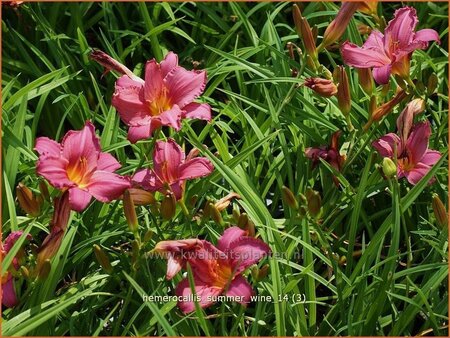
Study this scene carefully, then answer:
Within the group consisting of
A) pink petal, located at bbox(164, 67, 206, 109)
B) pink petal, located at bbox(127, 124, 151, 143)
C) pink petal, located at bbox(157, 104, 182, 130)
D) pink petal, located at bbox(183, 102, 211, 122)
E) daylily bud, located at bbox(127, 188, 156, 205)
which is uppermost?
pink petal, located at bbox(164, 67, 206, 109)

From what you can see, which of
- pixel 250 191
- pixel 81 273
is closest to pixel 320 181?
pixel 250 191

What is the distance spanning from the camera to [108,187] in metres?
1.35

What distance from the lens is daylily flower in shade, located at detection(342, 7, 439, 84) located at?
5.14 ft

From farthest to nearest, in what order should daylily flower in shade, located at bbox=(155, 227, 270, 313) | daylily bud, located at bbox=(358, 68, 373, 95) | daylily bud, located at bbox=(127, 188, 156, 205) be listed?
daylily bud, located at bbox=(358, 68, 373, 95), daylily bud, located at bbox=(127, 188, 156, 205), daylily flower in shade, located at bbox=(155, 227, 270, 313)

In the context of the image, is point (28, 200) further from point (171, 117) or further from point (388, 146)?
point (388, 146)

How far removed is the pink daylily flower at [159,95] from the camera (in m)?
1.44

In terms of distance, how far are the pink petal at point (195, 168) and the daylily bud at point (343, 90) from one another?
0.32 meters

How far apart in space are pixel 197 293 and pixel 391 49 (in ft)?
2.04

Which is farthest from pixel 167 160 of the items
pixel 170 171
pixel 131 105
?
pixel 131 105

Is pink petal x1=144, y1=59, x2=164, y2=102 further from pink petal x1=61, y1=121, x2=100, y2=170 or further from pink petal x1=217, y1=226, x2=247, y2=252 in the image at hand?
pink petal x1=217, y1=226, x2=247, y2=252

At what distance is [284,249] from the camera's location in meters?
1.46

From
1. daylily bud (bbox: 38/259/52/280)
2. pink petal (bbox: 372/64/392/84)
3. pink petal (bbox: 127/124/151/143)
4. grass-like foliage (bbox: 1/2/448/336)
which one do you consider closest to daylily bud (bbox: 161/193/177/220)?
grass-like foliage (bbox: 1/2/448/336)

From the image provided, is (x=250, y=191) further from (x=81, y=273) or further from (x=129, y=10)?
(x=129, y=10)

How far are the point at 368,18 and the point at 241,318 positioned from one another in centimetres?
114
